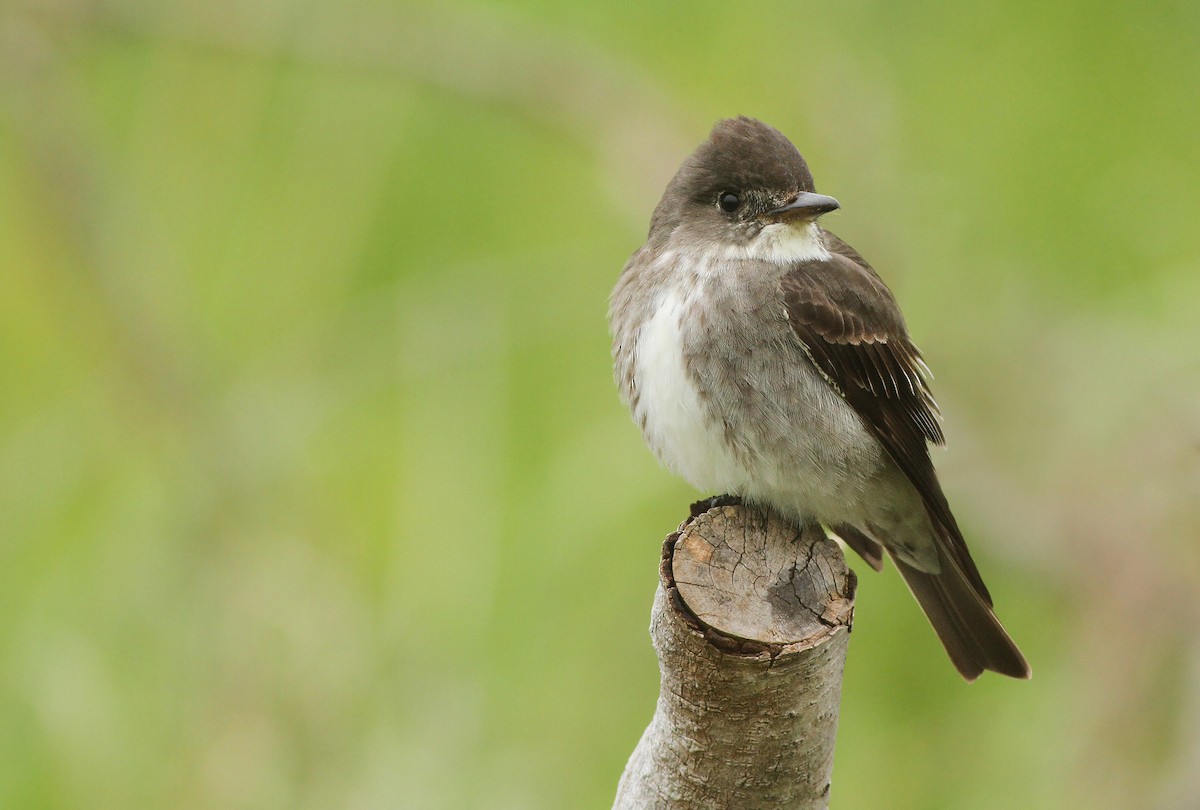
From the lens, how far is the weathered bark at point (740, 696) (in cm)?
213

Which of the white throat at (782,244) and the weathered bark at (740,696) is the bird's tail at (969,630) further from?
the weathered bark at (740,696)

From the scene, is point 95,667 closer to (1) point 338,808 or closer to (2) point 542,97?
(1) point 338,808

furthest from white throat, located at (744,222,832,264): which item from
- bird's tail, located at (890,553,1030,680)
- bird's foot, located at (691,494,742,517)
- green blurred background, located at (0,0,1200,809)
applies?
green blurred background, located at (0,0,1200,809)

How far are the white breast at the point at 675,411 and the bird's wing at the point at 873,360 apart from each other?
0.27m

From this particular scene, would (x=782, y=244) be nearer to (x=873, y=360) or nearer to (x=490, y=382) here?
(x=873, y=360)

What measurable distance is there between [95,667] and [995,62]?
3.49m

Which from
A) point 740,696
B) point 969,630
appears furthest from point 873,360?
point 740,696

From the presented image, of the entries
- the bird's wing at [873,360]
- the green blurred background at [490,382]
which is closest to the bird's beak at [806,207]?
the bird's wing at [873,360]

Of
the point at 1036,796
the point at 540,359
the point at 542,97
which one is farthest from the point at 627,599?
the point at 542,97

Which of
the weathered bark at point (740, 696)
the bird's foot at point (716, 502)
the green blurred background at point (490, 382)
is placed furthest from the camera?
the green blurred background at point (490, 382)

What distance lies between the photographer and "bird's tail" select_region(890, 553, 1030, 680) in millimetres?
3461

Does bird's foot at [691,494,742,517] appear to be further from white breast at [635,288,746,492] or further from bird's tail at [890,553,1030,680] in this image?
bird's tail at [890,553,1030,680]

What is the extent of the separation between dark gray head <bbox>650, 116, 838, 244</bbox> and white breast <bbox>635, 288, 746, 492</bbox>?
0.84 ft

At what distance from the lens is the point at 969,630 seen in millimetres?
3502
